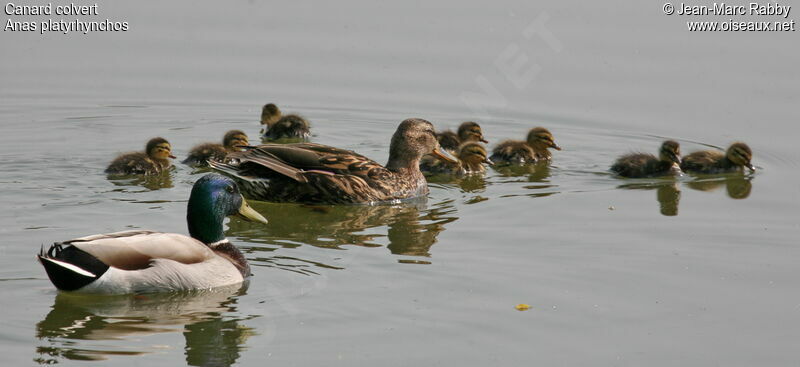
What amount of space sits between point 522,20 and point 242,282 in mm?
8244

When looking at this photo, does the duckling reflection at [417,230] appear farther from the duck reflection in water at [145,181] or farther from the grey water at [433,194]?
the duck reflection in water at [145,181]

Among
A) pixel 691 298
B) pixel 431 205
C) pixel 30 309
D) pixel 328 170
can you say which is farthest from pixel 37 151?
pixel 691 298

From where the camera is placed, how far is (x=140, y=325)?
7.00m

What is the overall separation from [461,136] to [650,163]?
1.95 metres

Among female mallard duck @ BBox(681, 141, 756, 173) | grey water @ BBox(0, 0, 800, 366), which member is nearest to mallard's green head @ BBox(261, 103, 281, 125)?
grey water @ BBox(0, 0, 800, 366)

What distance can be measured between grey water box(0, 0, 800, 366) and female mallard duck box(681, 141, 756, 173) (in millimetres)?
196

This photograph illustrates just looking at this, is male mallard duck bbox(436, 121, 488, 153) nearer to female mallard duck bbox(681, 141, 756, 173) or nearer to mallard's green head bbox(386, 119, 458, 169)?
mallard's green head bbox(386, 119, 458, 169)

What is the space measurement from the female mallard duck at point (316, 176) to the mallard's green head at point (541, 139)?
1501mm

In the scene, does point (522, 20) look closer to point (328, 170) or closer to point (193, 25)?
point (193, 25)

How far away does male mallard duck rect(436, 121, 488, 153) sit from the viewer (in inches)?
477

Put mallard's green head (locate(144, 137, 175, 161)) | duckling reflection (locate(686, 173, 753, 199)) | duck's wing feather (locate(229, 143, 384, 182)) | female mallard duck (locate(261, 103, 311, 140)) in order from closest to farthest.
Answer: duck's wing feather (locate(229, 143, 384, 182)), duckling reflection (locate(686, 173, 753, 199)), mallard's green head (locate(144, 137, 175, 161)), female mallard duck (locate(261, 103, 311, 140))

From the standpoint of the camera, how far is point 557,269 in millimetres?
8258

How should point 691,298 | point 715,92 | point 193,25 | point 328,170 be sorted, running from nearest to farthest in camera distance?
point 691,298, point 328,170, point 715,92, point 193,25

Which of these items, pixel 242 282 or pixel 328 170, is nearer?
pixel 242 282
